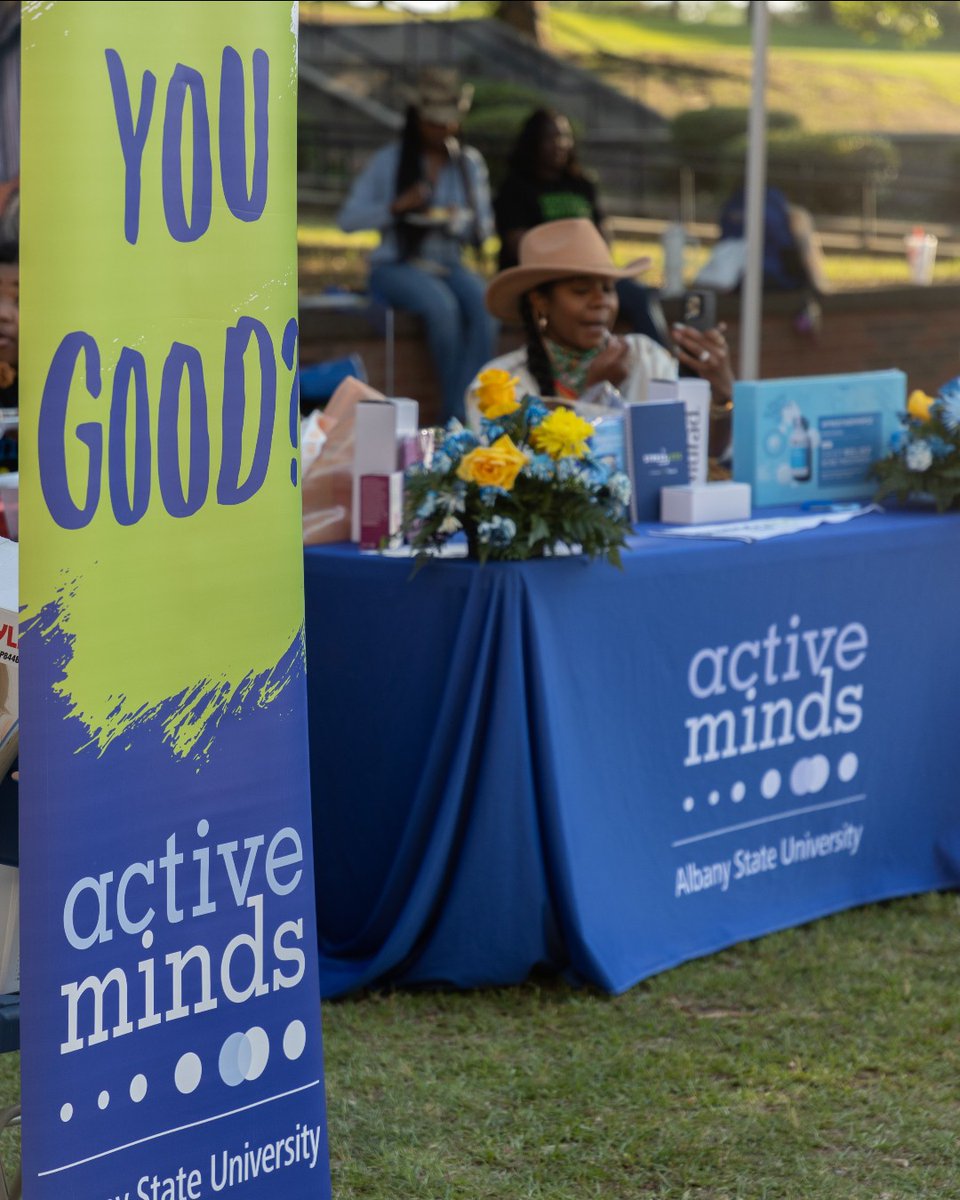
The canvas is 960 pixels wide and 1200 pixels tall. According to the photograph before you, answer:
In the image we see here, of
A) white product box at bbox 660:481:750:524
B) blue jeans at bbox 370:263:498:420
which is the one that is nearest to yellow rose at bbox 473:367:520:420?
white product box at bbox 660:481:750:524

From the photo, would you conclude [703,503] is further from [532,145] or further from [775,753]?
[532,145]

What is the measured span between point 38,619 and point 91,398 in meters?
0.23

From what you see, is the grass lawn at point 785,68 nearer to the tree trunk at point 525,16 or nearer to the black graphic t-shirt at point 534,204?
the tree trunk at point 525,16

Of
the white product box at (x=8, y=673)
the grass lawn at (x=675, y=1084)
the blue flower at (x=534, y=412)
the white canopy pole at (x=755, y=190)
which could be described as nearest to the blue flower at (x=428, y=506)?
the blue flower at (x=534, y=412)

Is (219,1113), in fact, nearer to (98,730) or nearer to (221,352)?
(98,730)

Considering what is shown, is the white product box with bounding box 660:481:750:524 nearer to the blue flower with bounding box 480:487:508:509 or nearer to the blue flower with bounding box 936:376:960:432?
the blue flower with bounding box 936:376:960:432

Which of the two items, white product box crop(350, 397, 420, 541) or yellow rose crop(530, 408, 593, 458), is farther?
white product box crop(350, 397, 420, 541)

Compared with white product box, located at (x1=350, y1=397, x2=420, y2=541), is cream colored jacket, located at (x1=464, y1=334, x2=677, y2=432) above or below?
above

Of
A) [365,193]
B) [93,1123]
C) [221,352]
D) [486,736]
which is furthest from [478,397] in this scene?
[365,193]

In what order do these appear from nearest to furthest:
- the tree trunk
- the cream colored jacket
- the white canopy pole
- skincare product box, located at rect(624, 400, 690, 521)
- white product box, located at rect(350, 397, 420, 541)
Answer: white product box, located at rect(350, 397, 420, 541), skincare product box, located at rect(624, 400, 690, 521), the cream colored jacket, the white canopy pole, the tree trunk

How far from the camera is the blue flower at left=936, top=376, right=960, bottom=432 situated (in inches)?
156

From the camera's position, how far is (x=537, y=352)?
4.56m

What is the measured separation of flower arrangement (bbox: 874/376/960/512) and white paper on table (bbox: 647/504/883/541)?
12 centimetres

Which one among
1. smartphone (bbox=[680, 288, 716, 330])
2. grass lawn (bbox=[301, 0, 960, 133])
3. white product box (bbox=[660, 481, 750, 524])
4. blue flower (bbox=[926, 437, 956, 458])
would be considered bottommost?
white product box (bbox=[660, 481, 750, 524])
